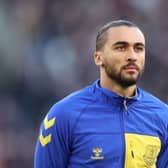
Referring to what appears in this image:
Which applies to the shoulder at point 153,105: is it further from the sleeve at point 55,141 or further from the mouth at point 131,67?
the sleeve at point 55,141

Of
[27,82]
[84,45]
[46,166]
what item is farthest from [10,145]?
[46,166]

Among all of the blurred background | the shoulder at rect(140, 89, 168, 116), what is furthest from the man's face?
the blurred background

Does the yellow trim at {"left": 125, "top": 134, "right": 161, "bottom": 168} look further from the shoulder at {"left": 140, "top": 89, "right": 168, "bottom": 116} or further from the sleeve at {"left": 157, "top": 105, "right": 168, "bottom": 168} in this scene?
the shoulder at {"left": 140, "top": 89, "right": 168, "bottom": 116}

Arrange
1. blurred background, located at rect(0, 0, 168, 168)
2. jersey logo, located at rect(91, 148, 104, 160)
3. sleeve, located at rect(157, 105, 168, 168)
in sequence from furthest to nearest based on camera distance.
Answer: blurred background, located at rect(0, 0, 168, 168) → sleeve, located at rect(157, 105, 168, 168) → jersey logo, located at rect(91, 148, 104, 160)

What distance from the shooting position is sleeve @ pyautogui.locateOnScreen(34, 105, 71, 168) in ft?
16.6

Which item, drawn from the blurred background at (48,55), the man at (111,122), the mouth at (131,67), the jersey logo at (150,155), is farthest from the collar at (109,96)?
the blurred background at (48,55)

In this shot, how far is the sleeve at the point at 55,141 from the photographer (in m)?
5.05

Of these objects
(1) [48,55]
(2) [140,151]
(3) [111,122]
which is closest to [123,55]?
(3) [111,122]

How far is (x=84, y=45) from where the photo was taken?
1037 centimetres

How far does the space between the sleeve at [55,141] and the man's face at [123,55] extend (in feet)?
1.28

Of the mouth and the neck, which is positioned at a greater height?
the mouth

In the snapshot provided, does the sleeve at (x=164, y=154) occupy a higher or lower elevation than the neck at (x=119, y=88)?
lower

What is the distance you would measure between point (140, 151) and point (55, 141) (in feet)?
1.64

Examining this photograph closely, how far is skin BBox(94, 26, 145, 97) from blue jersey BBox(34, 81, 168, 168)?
0.20 ft
